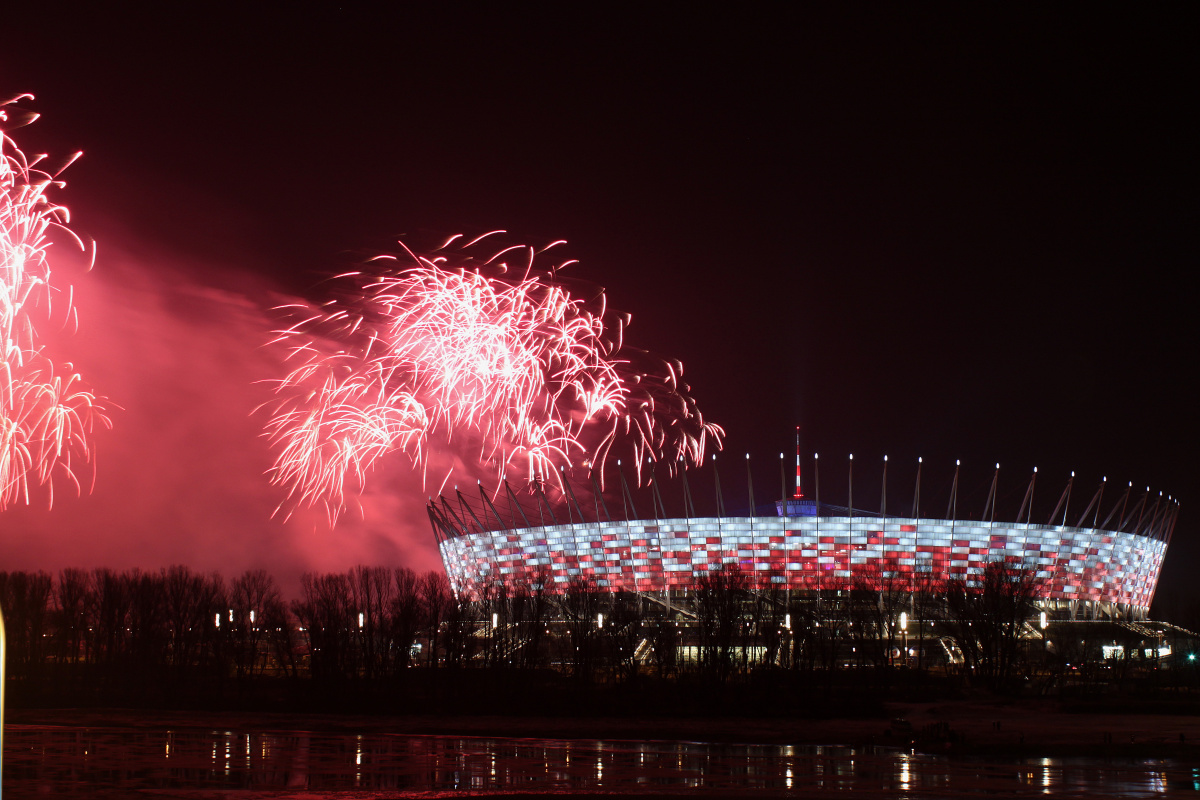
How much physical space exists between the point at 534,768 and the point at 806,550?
71293 millimetres

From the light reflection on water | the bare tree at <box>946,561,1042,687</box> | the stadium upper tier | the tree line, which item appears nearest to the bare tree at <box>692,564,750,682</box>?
the tree line

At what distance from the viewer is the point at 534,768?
29625 millimetres

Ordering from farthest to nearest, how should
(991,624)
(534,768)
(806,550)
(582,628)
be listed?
(806,550) → (582,628) → (991,624) → (534,768)

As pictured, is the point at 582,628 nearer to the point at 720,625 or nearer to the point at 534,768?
the point at 720,625

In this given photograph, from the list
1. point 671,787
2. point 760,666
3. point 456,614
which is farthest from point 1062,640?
point 671,787

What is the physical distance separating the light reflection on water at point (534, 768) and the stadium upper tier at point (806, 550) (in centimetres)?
5753

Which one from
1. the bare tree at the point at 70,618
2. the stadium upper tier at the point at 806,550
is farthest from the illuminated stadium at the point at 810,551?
the bare tree at the point at 70,618

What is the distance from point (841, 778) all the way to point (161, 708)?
4402 centimetres

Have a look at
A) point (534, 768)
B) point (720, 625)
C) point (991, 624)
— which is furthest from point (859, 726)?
point (991, 624)

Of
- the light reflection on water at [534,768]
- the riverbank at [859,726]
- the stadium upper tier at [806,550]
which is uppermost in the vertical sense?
the stadium upper tier at [806,550]

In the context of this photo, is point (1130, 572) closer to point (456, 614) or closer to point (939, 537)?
point (939, 537)

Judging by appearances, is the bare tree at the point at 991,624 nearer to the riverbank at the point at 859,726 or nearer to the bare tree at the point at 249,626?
the riverbank at the point at 859,726

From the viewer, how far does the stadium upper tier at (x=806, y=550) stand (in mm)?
96500

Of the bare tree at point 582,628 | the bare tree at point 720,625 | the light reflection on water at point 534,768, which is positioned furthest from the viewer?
the bare tree at point 582,628
